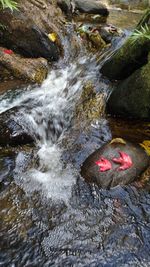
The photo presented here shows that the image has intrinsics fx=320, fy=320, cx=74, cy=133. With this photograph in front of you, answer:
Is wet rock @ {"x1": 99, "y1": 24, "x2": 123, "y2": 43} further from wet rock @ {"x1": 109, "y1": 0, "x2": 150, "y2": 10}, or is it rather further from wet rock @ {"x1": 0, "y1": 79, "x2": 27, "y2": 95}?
wet rock @ {"x1": 109, "y1": 0, "x2": 150, "y2": 10}

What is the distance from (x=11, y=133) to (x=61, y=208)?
174 cm

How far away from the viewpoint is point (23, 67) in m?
7.63

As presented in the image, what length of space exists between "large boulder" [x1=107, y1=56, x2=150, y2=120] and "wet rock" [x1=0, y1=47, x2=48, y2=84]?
2069mm

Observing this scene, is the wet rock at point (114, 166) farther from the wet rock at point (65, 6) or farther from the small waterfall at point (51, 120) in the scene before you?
the wet rock at point (65, 6)

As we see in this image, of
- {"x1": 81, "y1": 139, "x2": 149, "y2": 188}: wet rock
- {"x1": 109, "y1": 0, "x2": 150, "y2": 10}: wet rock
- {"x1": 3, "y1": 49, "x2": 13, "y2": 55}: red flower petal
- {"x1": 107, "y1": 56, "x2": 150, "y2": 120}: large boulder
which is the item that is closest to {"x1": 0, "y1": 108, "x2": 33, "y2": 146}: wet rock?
{"x1": 81, "y1": 139, "x2": 149, "y2": 188}: wet rock

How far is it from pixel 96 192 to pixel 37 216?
0.96 meters

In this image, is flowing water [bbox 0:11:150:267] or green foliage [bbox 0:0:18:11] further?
green foliage [bbox 0:0:18:11]

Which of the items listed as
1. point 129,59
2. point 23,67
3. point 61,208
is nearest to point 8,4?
point 23,67

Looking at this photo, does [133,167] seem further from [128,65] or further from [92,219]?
[128,65]

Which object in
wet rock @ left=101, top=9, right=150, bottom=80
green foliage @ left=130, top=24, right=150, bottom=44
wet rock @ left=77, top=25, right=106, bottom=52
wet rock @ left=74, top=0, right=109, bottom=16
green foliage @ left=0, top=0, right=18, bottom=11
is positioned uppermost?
wet rock @ left=74, top=0, right=109, bottom=16

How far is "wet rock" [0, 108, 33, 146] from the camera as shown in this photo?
18.2 ft

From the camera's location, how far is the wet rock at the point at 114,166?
4902 mm

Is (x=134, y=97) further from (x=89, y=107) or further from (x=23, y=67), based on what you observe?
(x=23, y=67)

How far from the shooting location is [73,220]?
14.2ft
